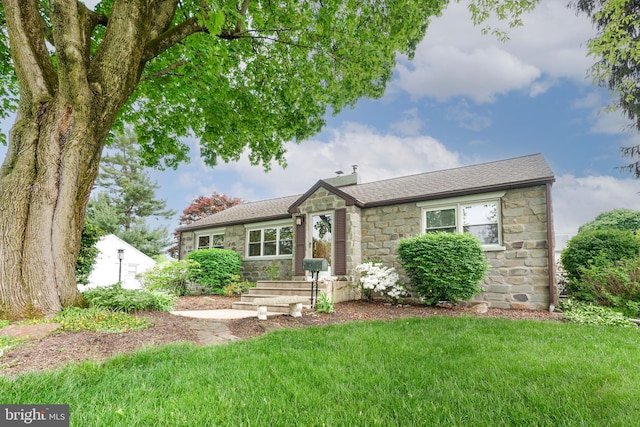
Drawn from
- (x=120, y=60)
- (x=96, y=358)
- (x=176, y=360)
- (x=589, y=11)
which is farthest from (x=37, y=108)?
(x=589, y=11)

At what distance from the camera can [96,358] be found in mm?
3193

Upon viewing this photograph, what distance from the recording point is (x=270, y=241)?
40.3 ft

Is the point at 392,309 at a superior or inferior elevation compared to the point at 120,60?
inferior

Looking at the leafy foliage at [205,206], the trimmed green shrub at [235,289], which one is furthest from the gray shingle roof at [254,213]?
the leafy foliage at [205,206]

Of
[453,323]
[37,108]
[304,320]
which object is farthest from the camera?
[304,320]

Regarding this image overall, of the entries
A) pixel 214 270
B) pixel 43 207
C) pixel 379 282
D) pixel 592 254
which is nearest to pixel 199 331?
pixel 43 207

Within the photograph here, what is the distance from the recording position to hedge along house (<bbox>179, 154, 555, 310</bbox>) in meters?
7.83

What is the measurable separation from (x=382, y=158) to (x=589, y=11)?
813 cm

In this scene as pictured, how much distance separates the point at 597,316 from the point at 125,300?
315 inches

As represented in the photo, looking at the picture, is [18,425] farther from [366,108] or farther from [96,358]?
[366,108]

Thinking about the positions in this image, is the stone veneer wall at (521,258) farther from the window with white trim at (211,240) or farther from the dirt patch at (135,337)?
the window with white trim at (211,240)

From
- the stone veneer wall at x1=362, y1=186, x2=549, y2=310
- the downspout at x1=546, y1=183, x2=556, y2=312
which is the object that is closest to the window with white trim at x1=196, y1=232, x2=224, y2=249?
the stone veneer wall at x1=362, y1=186, x2=549, y2=310

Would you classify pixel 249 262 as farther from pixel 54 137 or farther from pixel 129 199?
pixel 129 199

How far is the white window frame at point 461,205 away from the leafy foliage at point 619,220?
17087 mm
